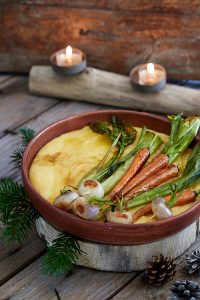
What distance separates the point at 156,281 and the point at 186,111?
0.79 metres

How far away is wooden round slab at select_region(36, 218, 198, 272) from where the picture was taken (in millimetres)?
1629

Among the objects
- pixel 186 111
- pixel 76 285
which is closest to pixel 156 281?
pixel 76 285

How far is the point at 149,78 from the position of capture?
7.66 feet

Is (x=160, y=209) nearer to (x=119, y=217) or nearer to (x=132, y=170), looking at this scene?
(x=119, y=217)

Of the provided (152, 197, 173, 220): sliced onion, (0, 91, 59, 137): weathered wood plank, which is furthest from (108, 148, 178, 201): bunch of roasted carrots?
(0, 91, 59, 137): weathered wood plank

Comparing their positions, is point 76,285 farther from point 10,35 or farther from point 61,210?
point 10,35

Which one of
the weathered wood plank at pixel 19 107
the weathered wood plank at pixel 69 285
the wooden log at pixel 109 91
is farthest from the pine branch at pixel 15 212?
the wooden log at pixel 109 91

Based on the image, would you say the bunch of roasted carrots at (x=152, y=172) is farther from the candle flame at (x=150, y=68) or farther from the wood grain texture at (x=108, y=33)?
the wood grain texture at (x=108, y=33)

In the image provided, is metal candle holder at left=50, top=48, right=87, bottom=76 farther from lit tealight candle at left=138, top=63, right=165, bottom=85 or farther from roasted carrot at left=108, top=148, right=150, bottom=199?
roasted carrot at left=108, top=148, right=150, bottom=199

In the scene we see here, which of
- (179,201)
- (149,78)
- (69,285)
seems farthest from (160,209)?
(149,78)

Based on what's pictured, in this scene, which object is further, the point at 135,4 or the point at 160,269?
the point at 135,4

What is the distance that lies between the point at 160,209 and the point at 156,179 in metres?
0.16

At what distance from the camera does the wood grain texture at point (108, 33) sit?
2406 millimetres

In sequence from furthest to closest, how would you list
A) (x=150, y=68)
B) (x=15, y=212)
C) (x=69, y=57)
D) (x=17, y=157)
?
(x=69, y=57)
(x=150, y=68)
(x=17, y=157)
(x=15, y=212)
